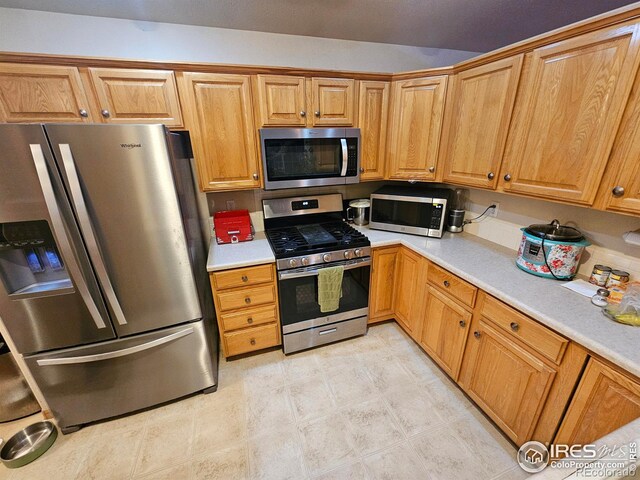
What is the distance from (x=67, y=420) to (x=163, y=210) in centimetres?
144

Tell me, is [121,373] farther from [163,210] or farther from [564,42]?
[564,42]

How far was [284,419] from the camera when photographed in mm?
1655

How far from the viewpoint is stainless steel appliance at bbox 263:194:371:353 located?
1.90 metres

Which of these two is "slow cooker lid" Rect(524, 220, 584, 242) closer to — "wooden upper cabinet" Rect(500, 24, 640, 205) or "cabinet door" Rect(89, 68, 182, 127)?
"wooden upper cabinet" Rect(500, 24, 640, 205)

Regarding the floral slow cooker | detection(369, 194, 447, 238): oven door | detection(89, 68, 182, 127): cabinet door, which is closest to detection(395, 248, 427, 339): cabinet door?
detection(369, 194, 447, 238): oven door

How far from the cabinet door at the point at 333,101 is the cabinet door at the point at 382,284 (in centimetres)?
107

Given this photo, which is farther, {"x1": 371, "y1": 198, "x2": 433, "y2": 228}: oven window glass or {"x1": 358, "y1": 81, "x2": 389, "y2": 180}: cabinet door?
{"x1": 371, "y1": 198, "x2": 433, "y2": 228}: oven window glass

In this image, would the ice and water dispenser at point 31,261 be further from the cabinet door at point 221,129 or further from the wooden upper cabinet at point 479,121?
the wooden upper cabinet at point 479,121

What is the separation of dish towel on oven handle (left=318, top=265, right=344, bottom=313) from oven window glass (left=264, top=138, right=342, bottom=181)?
0.74 meters

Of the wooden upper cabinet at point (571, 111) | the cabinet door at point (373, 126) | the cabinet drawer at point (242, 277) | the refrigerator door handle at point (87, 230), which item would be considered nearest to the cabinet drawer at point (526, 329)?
the wooden upper cabinet at point (571, 111)

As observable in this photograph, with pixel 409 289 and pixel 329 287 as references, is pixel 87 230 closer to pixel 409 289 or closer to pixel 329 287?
pixel 329 287

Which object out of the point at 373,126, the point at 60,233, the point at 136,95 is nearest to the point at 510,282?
the point at 373,126

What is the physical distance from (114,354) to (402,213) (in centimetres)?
221

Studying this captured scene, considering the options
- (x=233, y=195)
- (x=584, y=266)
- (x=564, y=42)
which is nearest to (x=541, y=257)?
(x=584, y=266)
